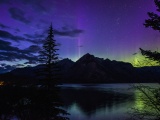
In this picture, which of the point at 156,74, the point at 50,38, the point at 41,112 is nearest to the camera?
the point at 156,74

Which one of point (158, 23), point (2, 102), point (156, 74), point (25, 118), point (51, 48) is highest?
point (51, 48)

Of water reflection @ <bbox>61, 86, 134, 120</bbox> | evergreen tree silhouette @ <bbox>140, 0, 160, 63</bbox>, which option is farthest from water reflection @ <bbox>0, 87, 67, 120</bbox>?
evergreen tree silhouette @ <bbox>140, 0, 160, 63</bbox>

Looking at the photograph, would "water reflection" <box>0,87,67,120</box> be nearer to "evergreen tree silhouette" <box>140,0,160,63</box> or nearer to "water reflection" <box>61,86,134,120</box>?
"water reflection" <box>61,86,134,120</box>

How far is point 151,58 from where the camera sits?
33.3 feet

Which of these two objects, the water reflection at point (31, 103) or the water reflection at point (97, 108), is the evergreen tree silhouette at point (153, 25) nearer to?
the water reflection at point (31, 103)

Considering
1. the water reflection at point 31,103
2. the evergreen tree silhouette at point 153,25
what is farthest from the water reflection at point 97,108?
the evergreen tree silhouette at point 153,25

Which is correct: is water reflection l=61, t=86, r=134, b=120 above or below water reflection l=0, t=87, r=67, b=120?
below

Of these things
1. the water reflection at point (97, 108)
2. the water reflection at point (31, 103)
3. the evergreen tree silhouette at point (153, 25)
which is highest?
the evergreen tree silhouette at point (153, 25)

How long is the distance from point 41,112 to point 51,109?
160cm

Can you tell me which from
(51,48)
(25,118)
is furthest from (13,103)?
(51,48)

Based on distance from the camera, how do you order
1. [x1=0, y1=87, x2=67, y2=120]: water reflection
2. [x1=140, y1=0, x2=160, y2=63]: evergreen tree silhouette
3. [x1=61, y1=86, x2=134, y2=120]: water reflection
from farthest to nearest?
[x1=61, y1=86, x2=134, y2=120]: water reflection
[x1=0, y1=87, x2=67, y2=120]: water reflection
[x1=140, y1=0, x2=160, y2=63]: evergreen tree silhouette

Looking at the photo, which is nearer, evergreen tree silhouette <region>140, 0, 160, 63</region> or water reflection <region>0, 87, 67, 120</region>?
evergreen tree silhouette <region>140, 0, 160, 63</region>

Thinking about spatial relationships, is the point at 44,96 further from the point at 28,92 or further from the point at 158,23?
the point at 158,23

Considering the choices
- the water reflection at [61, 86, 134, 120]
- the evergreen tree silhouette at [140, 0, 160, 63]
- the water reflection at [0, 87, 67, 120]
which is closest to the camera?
the evergreen tree silhouette at [140, 0, 160, 63]
